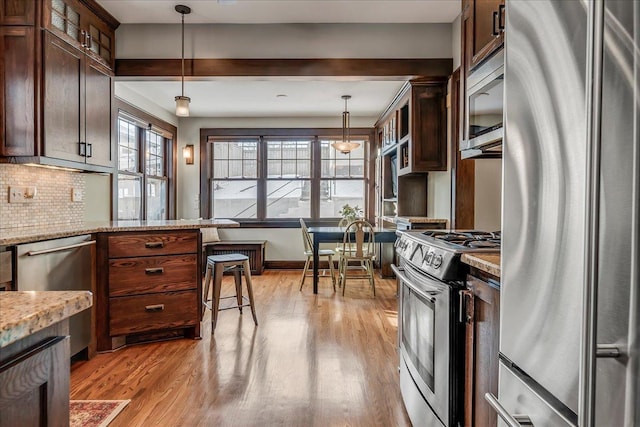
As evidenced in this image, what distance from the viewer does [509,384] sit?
114 cm

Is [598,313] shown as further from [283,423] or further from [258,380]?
[258,380]

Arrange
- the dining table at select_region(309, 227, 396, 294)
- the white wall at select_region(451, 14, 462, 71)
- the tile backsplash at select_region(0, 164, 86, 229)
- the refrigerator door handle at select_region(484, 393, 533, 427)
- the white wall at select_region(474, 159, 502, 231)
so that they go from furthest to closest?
the dining table at select_region(309, 227, 396, 294), the white wall at select_region(474, 159, 502, 231), the white wall at select_region(451, 14, 462, 71), the tile backsplash at select_region(0, 164, 86, 229), the refrigerator door handle at select_region(484, 393, 533, 427)

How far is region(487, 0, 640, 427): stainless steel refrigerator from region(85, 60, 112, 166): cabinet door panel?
3075mm

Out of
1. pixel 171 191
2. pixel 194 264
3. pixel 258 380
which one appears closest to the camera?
pixel 258 380

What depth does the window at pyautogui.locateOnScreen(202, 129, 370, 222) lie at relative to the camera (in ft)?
22.3

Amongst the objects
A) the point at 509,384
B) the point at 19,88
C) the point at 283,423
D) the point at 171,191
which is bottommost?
the point at 283,423

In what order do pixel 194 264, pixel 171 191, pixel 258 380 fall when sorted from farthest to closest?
pixel 171 191 < pixel 194 264 < pixel 258 380

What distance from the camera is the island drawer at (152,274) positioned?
9.72 ft

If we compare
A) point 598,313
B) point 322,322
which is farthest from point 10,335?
point 322,322

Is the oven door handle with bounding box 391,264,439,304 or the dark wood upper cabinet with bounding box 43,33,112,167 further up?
the dark wood upper cabinet with bounding box 43,33,112,167

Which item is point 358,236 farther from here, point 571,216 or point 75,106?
point 571,216

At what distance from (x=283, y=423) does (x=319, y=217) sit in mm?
4937

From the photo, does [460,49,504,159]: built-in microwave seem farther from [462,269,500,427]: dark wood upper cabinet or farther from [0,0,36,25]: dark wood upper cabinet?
[0,0,36,25]: dark wood upper cabinet

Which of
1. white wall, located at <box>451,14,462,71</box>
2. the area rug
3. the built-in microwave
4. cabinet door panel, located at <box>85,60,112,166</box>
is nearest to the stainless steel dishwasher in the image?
the area rug
